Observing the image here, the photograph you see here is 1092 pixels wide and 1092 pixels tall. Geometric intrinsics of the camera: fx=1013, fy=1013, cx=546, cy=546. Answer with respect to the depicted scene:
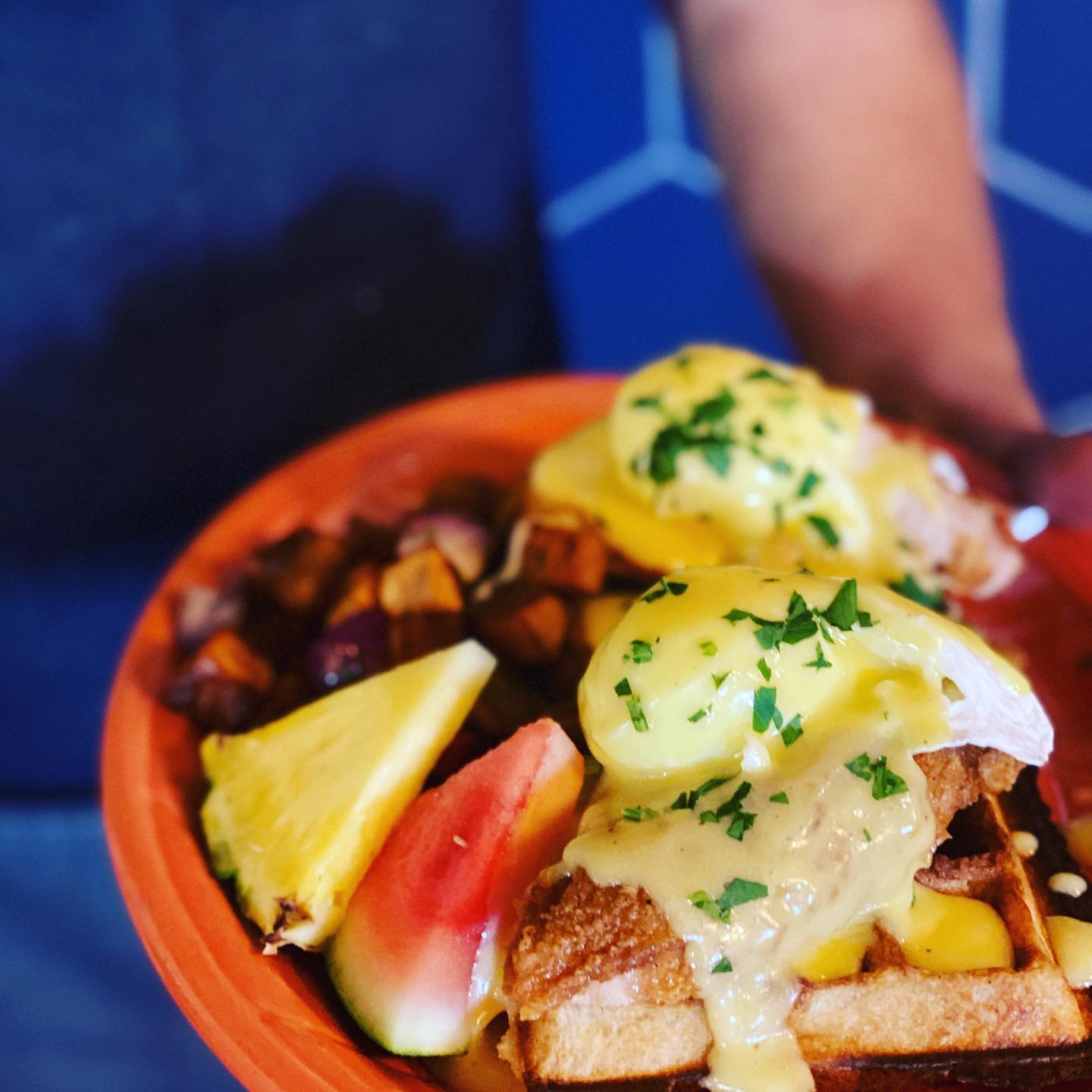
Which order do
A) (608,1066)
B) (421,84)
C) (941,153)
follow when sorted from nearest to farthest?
(608,1066), (421,84), (941,153)

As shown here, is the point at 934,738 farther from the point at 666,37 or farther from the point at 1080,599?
the point at 666,37

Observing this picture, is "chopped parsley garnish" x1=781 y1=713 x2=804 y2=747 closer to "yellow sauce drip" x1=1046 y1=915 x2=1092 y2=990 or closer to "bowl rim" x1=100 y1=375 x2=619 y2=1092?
"yellow sauce drip" x1=1046 y1=915 x2=1092 y2=990

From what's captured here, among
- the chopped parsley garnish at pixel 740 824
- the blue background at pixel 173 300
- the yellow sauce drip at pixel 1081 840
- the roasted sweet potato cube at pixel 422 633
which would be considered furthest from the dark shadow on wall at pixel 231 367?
the yellow sauce drip at pixel 1081 840

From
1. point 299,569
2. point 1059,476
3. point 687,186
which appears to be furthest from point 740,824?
point 687,186

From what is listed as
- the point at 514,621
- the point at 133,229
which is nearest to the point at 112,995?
the point at 514,621

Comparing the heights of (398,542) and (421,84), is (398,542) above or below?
below
